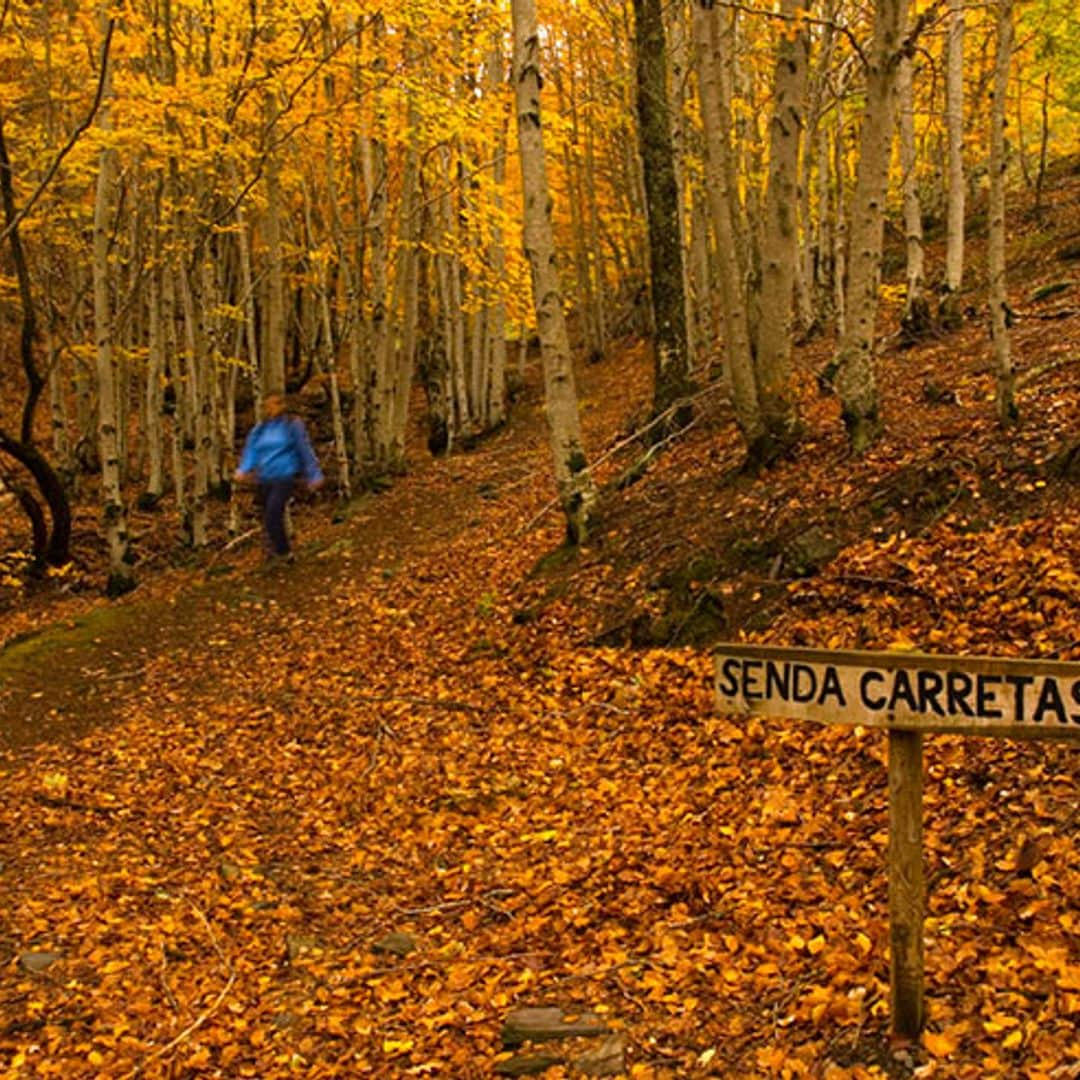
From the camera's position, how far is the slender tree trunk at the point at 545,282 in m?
8.85

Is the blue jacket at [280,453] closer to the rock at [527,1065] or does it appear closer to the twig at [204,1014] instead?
the twig at [204,1014]

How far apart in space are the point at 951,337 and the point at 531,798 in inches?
388

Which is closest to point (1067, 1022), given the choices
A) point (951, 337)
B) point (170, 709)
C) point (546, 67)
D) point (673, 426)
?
point (170, 709)

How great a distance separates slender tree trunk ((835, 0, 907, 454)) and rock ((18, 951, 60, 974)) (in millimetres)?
7047

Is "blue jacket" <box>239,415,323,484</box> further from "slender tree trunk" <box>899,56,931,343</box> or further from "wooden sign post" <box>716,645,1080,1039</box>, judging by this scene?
"slender tree trunk" <box>899,56,931,343</box>

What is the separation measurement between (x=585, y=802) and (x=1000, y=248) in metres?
5.51

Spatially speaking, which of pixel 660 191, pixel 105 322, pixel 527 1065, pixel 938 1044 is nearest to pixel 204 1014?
pixel 527 1065

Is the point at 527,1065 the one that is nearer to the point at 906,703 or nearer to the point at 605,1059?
Result: the point at 605,1059

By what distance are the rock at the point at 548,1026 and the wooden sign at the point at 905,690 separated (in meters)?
1.72

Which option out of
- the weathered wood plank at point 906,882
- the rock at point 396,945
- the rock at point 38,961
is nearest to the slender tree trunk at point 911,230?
the rock at point 396,945

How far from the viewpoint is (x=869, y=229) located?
25.6 ft

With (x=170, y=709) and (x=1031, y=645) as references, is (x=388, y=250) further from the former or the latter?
(x=1031, y=645)

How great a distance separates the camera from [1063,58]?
17.5 m

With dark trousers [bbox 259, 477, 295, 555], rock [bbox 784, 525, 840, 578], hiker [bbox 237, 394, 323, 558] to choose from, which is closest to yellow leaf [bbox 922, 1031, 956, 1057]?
rock [bbox 784, 525, 840, 578]
